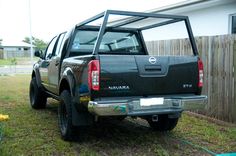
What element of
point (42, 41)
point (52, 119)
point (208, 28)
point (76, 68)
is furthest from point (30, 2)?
point (42, 41)

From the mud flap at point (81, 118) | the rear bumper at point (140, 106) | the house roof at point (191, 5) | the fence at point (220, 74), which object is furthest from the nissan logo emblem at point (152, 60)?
the house roof at point (191, 5)

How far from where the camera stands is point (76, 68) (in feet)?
17.8

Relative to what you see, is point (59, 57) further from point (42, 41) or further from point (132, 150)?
point (42, 41)

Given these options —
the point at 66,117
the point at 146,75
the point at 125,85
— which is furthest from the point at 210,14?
the point at 125,85

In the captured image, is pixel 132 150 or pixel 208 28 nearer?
pixel 132 150

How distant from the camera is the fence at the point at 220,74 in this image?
23.3ft

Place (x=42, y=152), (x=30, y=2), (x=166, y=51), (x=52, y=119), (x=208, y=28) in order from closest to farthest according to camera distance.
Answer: (x=42, y=152)
(x=52, y=119)
(x=166, y=51)
(x=208, y=28)
(x=30, y=2)

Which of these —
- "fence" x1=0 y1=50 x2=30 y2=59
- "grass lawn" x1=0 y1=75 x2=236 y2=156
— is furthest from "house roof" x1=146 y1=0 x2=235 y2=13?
"fence" x1=0 y1=50 x2=30 y2=59

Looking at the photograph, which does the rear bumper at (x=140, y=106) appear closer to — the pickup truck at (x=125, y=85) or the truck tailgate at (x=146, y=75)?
the pickup truck at (x=125, y=85)

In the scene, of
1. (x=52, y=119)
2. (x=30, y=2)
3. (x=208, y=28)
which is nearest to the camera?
(x=52, y=119)

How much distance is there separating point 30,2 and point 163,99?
102ft

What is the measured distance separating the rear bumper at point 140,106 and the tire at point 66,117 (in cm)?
86

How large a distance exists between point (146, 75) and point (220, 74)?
3022 mm

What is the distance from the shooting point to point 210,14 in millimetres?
11055
